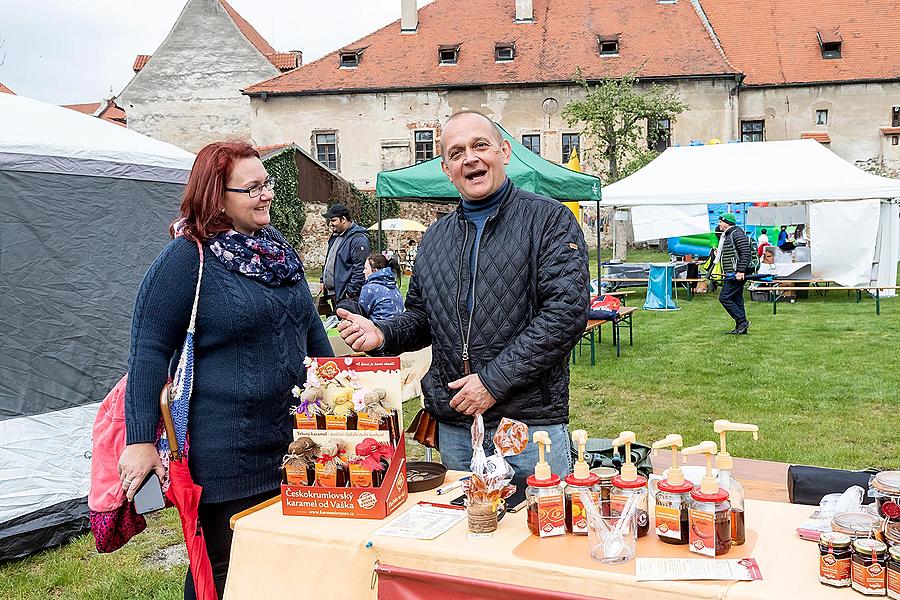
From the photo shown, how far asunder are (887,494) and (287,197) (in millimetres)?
23275

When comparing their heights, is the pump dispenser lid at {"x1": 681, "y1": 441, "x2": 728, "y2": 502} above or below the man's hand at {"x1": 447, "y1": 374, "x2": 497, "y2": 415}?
below

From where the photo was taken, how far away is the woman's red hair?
94.4 inches

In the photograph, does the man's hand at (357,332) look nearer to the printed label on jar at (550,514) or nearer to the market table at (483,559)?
the market table at (483,559)

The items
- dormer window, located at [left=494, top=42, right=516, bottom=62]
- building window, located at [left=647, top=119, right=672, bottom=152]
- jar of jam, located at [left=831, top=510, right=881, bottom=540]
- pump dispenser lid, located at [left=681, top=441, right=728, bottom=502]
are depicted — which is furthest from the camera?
dormer window, located at [left=494, top=42, right=516, bottom=62]

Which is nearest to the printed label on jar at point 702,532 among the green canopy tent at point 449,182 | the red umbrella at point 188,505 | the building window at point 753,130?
the red umbrella at point 188,505

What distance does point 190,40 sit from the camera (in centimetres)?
3203

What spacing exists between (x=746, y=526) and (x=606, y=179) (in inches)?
986

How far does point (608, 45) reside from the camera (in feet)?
96.5

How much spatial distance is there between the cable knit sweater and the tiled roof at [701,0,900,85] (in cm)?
3056

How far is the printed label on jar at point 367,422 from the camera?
209 cm

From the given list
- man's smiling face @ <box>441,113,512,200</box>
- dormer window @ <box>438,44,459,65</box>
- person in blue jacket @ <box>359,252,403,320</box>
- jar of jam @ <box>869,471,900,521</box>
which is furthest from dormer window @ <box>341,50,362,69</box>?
jar of jam @ <box>869,471,900,521</box>

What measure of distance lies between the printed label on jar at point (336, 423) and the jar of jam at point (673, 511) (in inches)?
31.8

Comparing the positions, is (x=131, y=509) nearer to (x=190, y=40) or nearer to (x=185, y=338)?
(x=185, y=338)

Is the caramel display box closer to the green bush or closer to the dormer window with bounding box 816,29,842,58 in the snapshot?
the green bush
